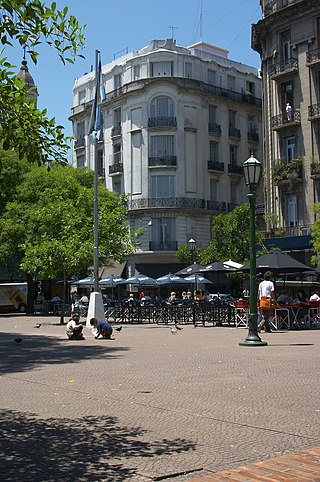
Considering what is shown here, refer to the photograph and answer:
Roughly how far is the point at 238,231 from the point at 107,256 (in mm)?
13141

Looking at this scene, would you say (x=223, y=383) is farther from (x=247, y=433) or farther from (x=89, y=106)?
(x=89, y=106)

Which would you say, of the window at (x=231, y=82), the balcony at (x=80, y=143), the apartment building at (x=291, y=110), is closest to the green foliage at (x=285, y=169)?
the apartment building at (x=291, y=110)

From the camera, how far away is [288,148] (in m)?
40.5

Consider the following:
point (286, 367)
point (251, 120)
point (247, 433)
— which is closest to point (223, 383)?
point (286, 367)

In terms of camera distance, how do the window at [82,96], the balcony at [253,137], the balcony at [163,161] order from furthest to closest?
the window at [82,96] < the balcony at [253,137] < the balcony at [163,161]

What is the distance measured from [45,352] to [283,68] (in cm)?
2974

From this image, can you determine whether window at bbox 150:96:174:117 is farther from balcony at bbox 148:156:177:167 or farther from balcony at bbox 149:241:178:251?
balcony at bbox 149:241:178:251

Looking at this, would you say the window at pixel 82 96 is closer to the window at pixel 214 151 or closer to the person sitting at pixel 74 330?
the window at pixel 214 151

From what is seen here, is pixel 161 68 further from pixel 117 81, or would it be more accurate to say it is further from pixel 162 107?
pixel 117 81

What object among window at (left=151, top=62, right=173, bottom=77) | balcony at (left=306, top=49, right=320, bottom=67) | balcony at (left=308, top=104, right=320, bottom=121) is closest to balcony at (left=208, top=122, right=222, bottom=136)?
window at (left=151, top=62, right=173, bottom=77)

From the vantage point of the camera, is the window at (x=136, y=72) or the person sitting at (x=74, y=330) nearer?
the person sitting at (x=74, y=330)

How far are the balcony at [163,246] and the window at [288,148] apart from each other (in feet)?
45.7

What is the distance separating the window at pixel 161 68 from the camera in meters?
52.9

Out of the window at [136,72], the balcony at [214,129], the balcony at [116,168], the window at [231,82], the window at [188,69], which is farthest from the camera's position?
the window at [231,82]
